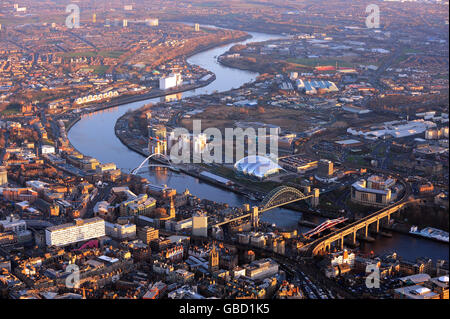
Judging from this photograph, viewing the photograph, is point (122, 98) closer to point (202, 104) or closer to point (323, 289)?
point (202, 104)

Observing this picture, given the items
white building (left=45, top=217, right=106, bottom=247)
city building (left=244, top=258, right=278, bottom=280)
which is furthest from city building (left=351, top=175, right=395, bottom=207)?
white building (left=45, top=217, right=106, bottom=247)

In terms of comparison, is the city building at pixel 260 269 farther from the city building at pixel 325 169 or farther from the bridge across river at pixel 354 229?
the city building at pixel 325 169

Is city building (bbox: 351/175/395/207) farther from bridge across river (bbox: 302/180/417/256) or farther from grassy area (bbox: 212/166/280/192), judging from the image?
grassy area (bbox: 212/166/280/192)

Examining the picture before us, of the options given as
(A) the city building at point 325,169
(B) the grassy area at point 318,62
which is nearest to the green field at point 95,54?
(B) the grassy area at point 318,62

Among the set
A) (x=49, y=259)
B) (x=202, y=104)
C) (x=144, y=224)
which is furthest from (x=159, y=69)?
A: (x=49, y=259)

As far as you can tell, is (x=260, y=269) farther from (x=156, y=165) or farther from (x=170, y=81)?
(x=170, y=81)

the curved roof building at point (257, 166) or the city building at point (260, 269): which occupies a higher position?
the city building at point (260, 269)

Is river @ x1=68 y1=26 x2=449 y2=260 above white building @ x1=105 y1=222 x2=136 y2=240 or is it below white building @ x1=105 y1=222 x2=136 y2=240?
below
